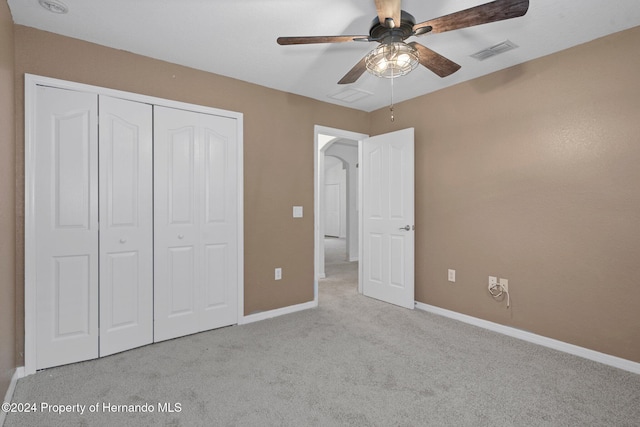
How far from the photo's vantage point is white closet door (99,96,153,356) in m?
2.53

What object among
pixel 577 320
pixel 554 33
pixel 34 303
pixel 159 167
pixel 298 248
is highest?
pixel 554 33

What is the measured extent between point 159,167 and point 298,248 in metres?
1.64

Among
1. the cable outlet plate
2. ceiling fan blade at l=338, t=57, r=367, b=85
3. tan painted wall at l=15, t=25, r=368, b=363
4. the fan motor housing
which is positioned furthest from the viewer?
the cable outlet plate

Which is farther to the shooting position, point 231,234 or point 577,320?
point 231,234

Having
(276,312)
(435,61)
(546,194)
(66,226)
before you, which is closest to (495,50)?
(435,61)

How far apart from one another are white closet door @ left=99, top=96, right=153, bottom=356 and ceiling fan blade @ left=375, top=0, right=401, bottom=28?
80.4 inches

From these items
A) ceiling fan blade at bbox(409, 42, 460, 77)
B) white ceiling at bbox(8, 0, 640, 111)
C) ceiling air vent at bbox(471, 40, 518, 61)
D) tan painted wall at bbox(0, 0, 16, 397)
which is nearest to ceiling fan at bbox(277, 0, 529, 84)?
ceiling fan blade at bbox(409, 42, 460, 77)

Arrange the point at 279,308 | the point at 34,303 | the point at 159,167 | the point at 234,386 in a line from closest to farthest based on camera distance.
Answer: the point at 234,386, the point at 34,303, the point at 159,167, the point at 279,308

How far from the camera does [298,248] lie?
367 cm

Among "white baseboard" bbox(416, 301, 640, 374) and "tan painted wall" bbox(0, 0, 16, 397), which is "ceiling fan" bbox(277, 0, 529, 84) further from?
"white baseboard" bbox(416, 301, 640, 374)

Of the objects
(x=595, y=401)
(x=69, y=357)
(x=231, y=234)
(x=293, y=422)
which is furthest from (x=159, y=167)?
(x=595, y=401)

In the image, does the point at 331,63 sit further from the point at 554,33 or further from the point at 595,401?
the point at 595,401

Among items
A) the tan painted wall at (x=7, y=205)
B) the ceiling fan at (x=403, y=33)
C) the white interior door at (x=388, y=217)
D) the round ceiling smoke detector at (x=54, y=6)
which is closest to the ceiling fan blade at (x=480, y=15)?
the ceiling fan at (x=403, y=33)

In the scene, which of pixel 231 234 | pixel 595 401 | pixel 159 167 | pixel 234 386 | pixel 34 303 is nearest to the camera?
pixel 595 401
